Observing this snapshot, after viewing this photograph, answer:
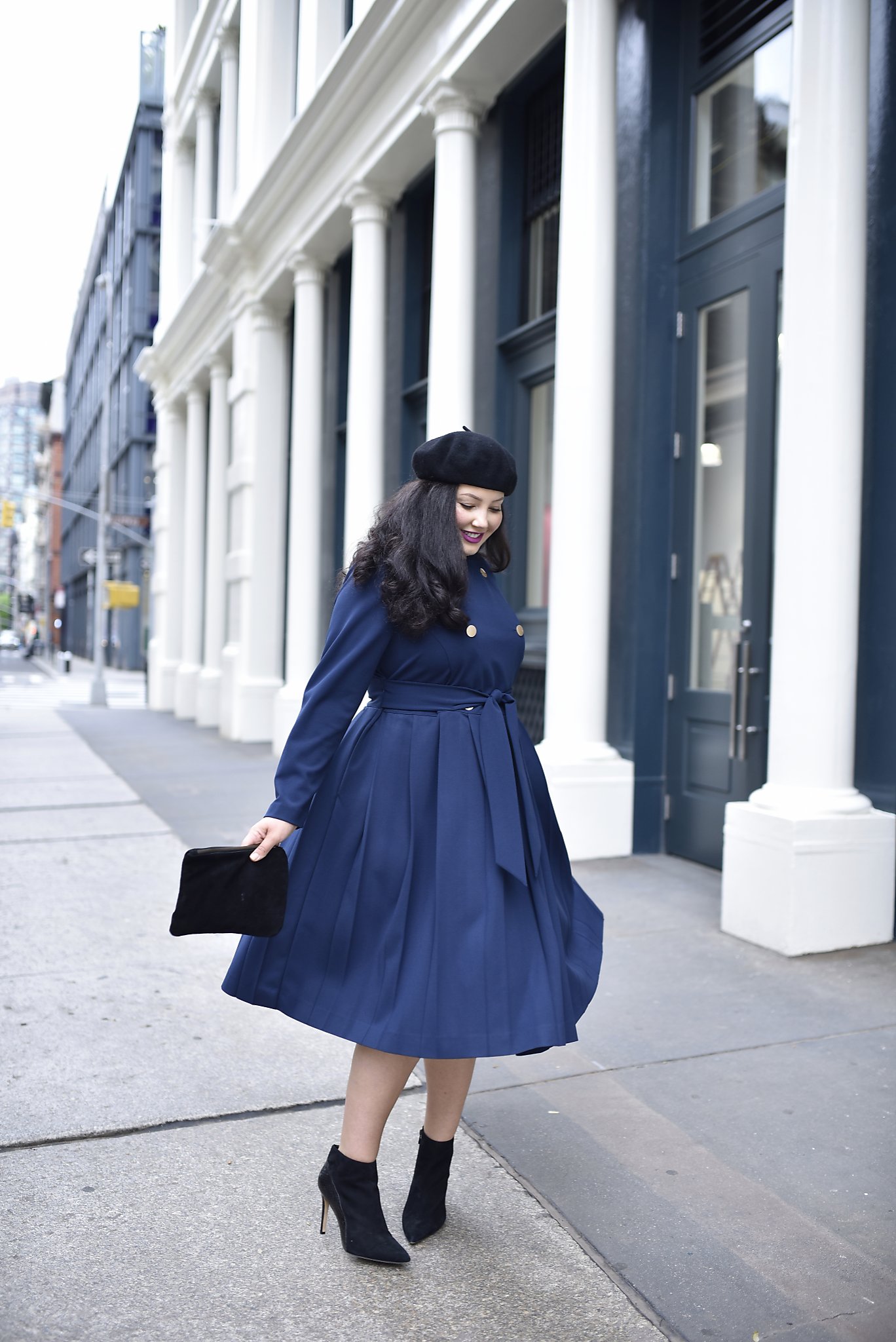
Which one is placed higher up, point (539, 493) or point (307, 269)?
point (307, 269)

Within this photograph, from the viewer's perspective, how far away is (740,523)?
20.9ft

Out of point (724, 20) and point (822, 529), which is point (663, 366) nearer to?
point (724, 20)

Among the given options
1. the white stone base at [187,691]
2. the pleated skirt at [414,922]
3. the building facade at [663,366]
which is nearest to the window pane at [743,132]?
the building facade at [663,366]

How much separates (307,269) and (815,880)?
9979 millimetres

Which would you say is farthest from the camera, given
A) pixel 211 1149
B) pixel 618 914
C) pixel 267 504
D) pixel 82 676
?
pixel 82 676

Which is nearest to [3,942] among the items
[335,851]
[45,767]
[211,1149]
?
[211,1149]

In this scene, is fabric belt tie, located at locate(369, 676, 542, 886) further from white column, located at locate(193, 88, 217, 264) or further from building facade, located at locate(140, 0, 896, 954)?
white column, located at locate(193, 88, 217, 264)

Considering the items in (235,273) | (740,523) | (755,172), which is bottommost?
(740,523)

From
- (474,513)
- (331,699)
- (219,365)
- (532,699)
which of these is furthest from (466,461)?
(219,365)

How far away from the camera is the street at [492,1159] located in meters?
2.33

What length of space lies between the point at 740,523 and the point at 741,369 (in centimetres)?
88

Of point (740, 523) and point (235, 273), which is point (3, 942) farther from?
point (235, 273)

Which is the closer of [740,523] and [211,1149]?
[211,1149]

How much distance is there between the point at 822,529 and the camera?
196 inches
